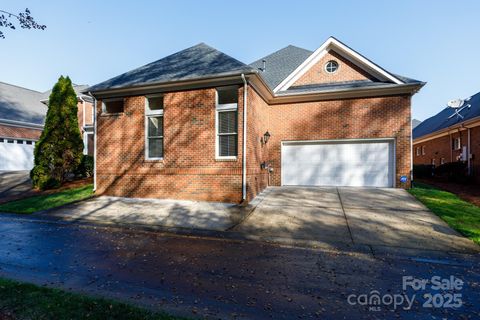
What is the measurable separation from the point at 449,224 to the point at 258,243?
5322mm

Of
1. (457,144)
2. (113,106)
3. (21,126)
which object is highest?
(21,126)

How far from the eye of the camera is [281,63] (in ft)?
54.6

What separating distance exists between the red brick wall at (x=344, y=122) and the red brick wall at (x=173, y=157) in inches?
160

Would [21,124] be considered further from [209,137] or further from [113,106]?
[209,137]

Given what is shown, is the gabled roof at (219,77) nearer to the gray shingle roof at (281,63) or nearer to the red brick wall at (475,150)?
the gray shingle roof at (281,63)

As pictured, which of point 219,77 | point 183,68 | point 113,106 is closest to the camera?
point 219,77

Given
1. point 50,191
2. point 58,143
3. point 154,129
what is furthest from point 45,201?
point 154,129

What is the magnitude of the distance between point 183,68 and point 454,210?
36.5ft

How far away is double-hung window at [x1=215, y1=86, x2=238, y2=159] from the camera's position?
375 inches

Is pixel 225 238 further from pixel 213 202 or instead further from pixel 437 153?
pixel 437 153

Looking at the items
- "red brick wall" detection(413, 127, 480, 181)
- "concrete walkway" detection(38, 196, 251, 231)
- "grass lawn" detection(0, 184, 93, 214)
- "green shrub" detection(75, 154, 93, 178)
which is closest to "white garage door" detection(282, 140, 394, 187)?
"concrete walkway" detection(38, 196, 251, 231)

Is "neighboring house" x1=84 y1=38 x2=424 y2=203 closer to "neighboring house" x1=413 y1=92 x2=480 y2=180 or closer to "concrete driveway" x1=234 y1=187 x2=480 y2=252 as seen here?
"concrete driveway" x1=234 y1=187 x2=480 y2=252

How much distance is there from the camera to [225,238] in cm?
610

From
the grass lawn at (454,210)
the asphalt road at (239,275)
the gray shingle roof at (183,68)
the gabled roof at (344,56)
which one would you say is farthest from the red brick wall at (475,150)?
the gray shingle roof at (183,68)
